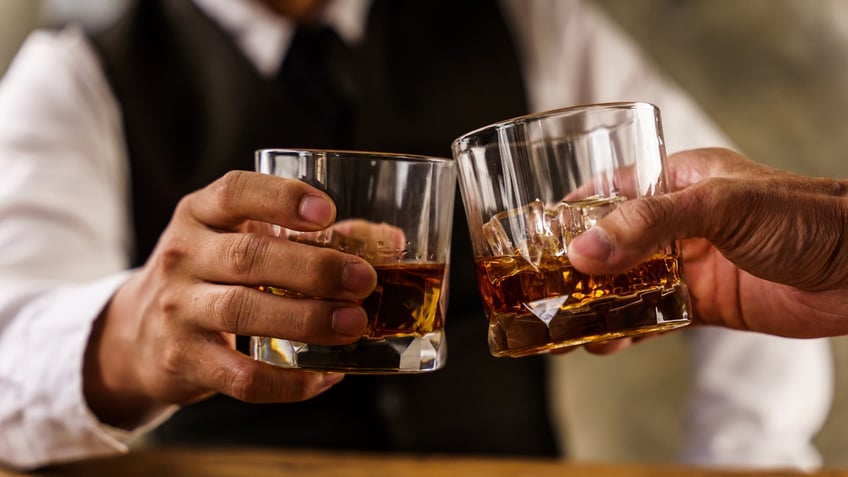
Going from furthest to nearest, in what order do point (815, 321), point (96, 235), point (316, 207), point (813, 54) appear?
1. point (813, 54)
2. point (96, 235)
3. point (815, 321)
4. point (316, 207)

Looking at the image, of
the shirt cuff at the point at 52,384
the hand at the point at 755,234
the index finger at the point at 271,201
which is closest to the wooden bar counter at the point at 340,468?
the shirt cuff at the point at 52,384

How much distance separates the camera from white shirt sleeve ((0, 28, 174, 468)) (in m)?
0.96

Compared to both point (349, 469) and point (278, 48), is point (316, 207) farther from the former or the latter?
point (278, 48)

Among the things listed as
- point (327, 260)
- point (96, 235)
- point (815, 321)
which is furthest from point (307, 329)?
point (96, 235)

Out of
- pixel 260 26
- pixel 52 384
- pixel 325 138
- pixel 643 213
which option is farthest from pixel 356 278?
pixel 260 26

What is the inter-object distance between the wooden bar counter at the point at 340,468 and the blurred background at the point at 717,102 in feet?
2.40

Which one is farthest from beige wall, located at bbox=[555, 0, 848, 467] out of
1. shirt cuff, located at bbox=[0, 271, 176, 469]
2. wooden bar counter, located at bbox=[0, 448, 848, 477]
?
shirt cuff, located at bbox=[0, 271, 176, 469]

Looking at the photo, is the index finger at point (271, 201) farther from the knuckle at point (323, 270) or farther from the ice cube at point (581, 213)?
the ice cube at point (581, 213)

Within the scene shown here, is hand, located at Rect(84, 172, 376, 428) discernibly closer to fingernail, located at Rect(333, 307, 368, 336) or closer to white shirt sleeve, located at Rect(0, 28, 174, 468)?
fingernail, located at Rect(333, 307, 368, 336)

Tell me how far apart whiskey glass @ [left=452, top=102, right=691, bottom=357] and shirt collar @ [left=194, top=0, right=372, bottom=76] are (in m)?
0.90

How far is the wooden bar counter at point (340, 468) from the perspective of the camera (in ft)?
3.61

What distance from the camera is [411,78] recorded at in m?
1.61

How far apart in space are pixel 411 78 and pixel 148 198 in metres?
0.57

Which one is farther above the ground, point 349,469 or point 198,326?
point 198,326
